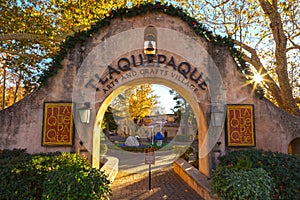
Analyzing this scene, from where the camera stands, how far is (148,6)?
277 inches

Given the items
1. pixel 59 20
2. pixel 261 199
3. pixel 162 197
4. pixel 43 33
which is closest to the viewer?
pixel 261 199

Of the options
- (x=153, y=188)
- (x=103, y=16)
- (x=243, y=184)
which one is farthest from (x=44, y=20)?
(x=243, y=184)

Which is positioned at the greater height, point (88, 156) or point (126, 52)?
point (126, 52)

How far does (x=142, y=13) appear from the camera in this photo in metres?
7.05

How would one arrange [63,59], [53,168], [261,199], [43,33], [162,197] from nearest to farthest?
[261,199] → [53,168] → [162,197] → [63,59] → [43,33]

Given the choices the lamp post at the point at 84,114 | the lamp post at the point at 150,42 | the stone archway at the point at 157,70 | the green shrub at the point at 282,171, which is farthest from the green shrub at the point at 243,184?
the lamp post at the point at 150,42

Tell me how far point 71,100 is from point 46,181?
2883mm

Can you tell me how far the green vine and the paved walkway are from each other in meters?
4.24

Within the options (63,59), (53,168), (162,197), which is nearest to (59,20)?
(63,59)

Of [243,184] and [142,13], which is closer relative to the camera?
[243,184]

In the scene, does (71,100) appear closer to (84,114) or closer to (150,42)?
(84,114)

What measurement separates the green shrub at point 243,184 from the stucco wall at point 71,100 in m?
2.10

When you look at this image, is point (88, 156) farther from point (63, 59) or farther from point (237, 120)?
point (237, 120)

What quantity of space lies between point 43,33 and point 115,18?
387 cm
